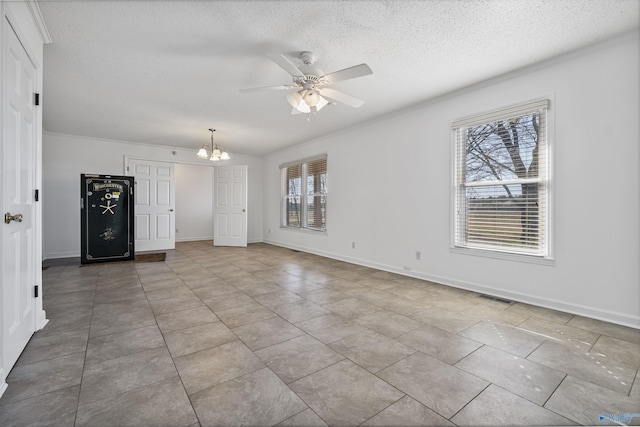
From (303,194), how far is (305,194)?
76mm

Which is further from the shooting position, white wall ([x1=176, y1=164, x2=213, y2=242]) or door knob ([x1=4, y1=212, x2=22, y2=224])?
white wall ([x1=176, y1=164, x2=213, y2=242])

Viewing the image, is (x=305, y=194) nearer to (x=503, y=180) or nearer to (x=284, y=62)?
(x=503, y=180)

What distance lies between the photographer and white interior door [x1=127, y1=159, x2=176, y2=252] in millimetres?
6527

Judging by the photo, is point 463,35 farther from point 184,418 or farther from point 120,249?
point 120,249

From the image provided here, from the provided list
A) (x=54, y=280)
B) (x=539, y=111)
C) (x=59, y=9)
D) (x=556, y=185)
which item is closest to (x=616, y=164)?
(x=556, y=185)

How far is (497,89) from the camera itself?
329 centimetres

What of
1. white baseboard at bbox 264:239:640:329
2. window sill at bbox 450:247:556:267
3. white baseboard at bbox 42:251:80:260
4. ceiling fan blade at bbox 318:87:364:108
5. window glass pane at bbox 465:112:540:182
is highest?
ceiling fan blade at bbox 318:87:364:108

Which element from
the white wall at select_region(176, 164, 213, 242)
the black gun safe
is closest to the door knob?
the black gun safe

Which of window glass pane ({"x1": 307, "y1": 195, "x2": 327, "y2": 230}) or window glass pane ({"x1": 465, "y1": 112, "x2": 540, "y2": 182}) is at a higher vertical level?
window glass pane ({"x1": 465, "y1": 112, "x2": 540, "y2": 182})

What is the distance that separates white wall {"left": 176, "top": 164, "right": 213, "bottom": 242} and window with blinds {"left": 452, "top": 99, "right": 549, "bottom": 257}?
23.1 feet

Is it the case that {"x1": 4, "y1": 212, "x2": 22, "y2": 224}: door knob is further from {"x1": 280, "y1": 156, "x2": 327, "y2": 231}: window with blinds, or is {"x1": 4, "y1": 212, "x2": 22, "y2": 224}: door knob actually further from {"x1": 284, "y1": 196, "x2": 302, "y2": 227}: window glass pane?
{"x1": 284, "y1": 196, "x2": 302, "y2": 227}: window glass pane

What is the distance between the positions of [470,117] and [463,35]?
1.29 metres

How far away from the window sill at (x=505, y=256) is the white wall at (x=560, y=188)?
5 cm

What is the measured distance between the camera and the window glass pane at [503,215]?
3.07 m
